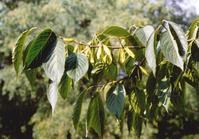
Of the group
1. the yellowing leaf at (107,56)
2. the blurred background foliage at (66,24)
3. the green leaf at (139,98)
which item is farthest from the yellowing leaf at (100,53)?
the blurred background foliage at (66,24)

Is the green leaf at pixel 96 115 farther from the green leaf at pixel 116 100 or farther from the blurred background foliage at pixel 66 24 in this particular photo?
the blurred background foliage at pixel 66 24

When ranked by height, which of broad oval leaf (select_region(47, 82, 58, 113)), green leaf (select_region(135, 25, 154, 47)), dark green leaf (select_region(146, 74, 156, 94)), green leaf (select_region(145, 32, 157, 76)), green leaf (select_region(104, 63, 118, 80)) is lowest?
dark green leaf (select_region(146, 74, 156, 94))

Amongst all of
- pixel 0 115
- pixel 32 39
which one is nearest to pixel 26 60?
pixel 32 39

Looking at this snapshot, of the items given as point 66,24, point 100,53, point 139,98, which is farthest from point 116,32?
point 66,24

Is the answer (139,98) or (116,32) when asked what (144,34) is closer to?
(116,32)

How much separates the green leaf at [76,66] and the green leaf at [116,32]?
6 cm

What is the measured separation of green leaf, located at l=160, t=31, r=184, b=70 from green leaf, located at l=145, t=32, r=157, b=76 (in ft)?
0.04

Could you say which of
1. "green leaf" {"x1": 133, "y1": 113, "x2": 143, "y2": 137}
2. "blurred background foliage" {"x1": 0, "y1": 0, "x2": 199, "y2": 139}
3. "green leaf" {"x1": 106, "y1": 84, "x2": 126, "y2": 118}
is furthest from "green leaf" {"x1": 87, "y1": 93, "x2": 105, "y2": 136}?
"blurred background foliage" {"x1": 0, "y1": 0, "x2": 199, "y2": 139}

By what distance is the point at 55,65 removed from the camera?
1.89 feet

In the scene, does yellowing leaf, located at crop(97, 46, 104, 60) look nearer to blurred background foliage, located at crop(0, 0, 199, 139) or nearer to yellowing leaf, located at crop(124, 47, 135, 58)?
yellowing leaf, located at crop(124, 47, 135, 58)

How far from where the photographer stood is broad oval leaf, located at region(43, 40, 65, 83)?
22.5 inches

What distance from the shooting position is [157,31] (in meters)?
0.63

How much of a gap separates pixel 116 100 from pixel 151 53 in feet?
0.39

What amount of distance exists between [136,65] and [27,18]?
766 cm
